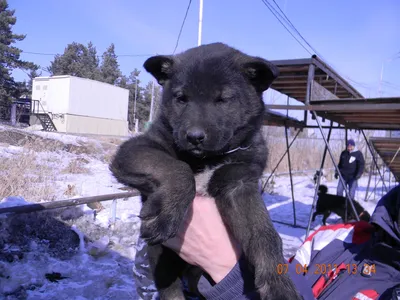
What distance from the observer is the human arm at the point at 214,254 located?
65.4 inches

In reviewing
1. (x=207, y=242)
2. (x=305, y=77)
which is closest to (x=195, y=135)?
(x=207, y=242)

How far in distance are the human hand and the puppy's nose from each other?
0.39 metres

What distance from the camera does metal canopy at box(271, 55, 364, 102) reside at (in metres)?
4.32

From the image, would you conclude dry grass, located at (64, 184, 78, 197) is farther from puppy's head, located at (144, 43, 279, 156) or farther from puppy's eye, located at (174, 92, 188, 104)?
puppy's eye, located at (174, 92, 188, 104)

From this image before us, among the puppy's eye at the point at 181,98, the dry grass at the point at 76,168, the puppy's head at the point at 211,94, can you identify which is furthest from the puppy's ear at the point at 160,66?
the dry grass at the point at 76,168

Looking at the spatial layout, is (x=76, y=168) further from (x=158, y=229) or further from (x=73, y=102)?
(x=73, y=102)

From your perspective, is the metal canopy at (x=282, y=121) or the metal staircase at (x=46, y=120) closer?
the metal canopy at (x=282, y=121)

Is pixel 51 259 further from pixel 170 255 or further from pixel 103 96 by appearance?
pixel 103 96

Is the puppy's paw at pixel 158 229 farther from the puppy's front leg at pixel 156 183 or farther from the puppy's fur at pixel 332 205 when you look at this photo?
the puppy's fur at pixel 332 205

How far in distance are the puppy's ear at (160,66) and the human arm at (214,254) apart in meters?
0.91

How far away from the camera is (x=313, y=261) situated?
2.17m

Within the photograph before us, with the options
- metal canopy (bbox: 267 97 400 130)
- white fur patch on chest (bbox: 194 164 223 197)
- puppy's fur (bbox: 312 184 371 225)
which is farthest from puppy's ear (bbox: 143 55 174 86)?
puppy's fur (bbox: 312 184 371 225)

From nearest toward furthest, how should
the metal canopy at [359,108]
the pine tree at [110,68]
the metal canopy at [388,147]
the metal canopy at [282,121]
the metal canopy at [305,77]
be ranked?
the metal canopy at [359,108] < the metal canopy at [305,77] < the metal canopy at [282,121] < the metal canopy at [388,147] < the pine tree at [110,68]
